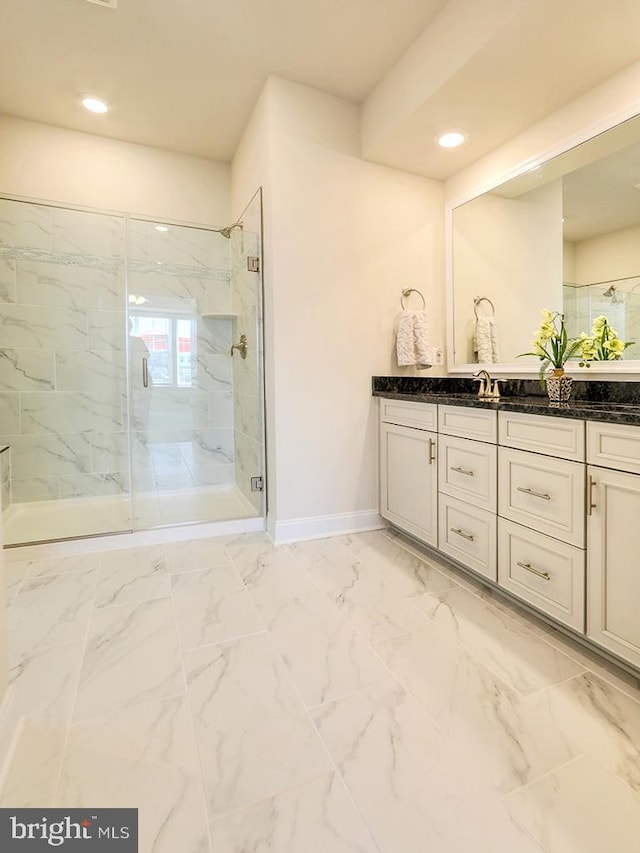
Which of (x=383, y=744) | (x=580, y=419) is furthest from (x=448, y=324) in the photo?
(x=383, y=744)

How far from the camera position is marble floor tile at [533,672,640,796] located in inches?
42.2

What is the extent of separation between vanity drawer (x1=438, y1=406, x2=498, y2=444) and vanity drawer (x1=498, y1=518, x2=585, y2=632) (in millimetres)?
372

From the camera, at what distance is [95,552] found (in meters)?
2.40

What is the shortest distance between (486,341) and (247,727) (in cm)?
230

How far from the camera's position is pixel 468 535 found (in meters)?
1.98

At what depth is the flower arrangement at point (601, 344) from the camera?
189 cm

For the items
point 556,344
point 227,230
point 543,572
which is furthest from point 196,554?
point 227,230

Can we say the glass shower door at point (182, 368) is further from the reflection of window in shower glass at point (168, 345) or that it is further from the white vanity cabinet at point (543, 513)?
the white vanity cabinet at point (543, 513)

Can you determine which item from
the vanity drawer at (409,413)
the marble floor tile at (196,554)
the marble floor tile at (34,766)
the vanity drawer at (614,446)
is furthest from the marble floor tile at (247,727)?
the vanity drawer at (409,413)

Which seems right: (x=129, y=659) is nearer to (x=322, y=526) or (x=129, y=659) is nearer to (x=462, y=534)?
(x=322, y=526)

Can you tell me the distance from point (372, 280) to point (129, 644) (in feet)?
7.38

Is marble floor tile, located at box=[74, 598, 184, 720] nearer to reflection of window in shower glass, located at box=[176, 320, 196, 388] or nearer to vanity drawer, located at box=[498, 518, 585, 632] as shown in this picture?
vanity drawer, located at box=[498, 518, 585, 632]
